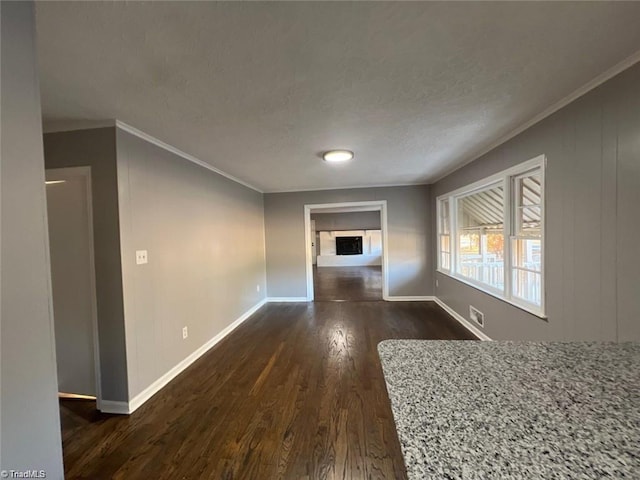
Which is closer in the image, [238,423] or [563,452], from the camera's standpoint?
[563,452]

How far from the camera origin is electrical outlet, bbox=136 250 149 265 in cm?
227

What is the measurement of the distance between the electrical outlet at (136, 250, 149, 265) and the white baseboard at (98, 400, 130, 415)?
114 centimetres

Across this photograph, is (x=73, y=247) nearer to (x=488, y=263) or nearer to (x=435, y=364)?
(x=435, y=364)

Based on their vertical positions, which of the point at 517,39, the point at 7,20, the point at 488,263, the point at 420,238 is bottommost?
the point at 488,263

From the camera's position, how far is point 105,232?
2.13 m

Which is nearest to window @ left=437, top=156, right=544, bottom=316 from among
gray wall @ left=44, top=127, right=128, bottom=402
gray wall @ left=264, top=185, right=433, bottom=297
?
gray wall @ left=264, top=185, right=433, bottom=297

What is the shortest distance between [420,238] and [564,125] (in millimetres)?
3447

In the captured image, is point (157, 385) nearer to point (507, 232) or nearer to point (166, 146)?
point (166, 146)

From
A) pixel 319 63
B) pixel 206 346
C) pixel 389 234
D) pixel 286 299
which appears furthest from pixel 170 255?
pixel 389 234

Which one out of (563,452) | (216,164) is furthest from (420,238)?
(563,452)

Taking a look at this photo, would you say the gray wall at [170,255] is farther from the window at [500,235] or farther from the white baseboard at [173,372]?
the window at [500,235]

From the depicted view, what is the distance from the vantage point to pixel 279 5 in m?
1.06

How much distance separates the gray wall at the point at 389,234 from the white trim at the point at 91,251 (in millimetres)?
3519

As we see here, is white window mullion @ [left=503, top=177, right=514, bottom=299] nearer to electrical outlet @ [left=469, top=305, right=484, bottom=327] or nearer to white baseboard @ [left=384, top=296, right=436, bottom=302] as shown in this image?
electrical outlet @ [left=469, top=305, right=484, bottom=327]
